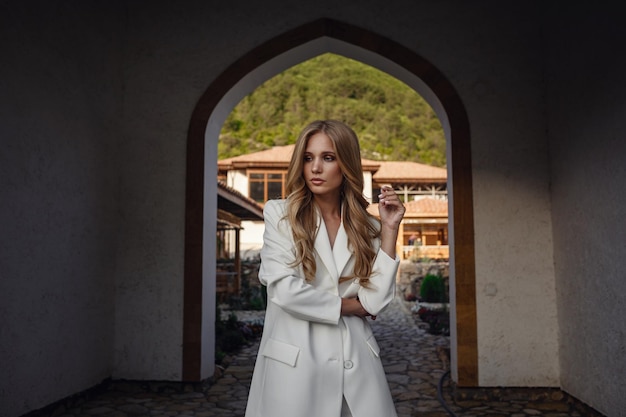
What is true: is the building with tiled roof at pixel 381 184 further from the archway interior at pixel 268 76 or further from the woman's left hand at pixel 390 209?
the woman's left hand at pixel 390 209

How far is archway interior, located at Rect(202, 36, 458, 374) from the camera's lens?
498 cm

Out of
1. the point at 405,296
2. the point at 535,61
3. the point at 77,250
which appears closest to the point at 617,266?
the point at 535,61

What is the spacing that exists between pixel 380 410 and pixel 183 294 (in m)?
3.67

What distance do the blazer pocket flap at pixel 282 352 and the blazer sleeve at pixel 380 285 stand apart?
9.5 inches

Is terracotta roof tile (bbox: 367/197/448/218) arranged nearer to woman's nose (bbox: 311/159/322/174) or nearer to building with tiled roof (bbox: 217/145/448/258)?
building with tiled roof (bbox: 217/145/448/258)

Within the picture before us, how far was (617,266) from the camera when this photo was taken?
3.52 meters

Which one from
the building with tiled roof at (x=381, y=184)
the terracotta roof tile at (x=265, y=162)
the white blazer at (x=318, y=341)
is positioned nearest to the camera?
the white blazer at (x=318, y=341)

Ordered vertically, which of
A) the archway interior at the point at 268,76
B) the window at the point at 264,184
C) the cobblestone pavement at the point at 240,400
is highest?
the window at the point at 264,184

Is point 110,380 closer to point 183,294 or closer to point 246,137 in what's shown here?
point 183,294

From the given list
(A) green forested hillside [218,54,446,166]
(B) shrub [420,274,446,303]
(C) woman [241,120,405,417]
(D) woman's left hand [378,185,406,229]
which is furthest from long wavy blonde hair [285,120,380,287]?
(A) green forested hillside [218,54,446,166]

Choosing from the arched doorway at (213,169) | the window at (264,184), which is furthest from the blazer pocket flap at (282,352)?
the window at (264,184)

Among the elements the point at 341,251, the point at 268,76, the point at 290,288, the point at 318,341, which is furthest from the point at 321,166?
the point at 268,76

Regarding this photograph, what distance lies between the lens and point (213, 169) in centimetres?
538

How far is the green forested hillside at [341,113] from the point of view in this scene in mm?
46750
